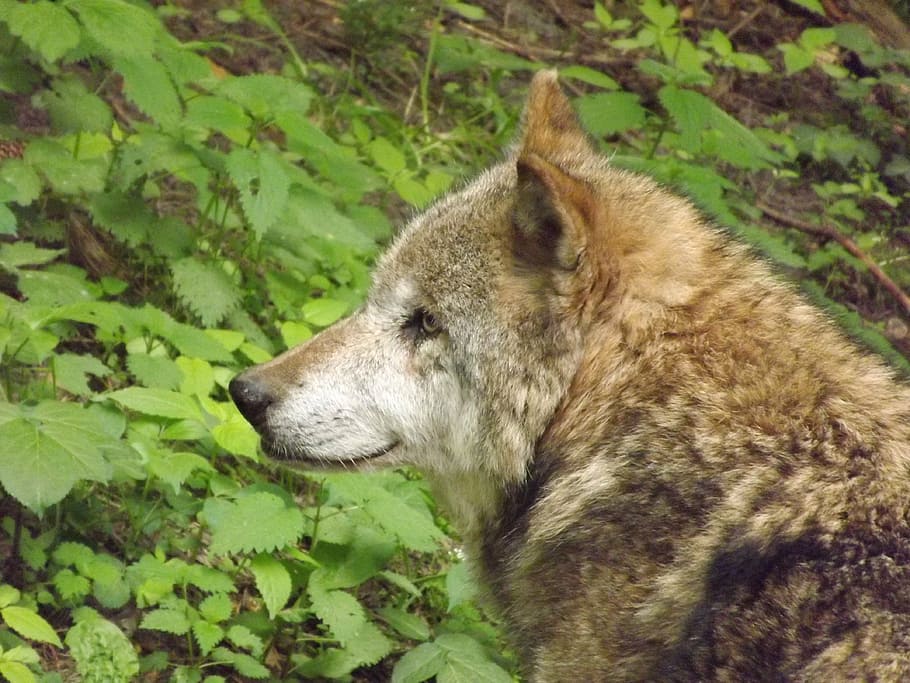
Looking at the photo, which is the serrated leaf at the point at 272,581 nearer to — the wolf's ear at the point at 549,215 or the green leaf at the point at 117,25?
the wolf's ear at the point at 549,215

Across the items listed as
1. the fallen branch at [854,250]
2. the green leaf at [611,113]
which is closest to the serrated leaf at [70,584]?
the green leaf at [611,113]

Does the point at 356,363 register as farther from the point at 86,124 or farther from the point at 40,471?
the point at 86,124

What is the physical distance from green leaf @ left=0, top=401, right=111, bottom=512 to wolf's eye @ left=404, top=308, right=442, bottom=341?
1.00 meters

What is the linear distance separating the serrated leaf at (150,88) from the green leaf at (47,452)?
1485 mm

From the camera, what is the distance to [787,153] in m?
7.91

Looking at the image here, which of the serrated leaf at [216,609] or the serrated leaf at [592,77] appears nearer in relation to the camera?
the serrated leaf at [216,609]

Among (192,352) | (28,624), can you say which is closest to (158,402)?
(192,352)

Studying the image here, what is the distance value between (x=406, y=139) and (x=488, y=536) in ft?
13.3

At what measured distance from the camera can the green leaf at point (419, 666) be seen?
149 inches

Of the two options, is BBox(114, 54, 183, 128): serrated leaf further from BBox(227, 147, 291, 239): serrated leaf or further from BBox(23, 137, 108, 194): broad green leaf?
BBox(23, 137, 108, 194): broad green leaf

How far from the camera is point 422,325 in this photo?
3631 mm

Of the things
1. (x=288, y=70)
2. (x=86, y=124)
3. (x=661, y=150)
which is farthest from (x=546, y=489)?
(x=661, y=150)

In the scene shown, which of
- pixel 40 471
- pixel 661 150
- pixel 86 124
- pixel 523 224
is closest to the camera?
pixel 523 224

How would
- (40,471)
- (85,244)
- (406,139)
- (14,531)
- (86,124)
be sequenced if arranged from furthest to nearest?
1. (406,139)
2. (85,244)
3. (86,124)
4. (14,531)
5. (40,471)
